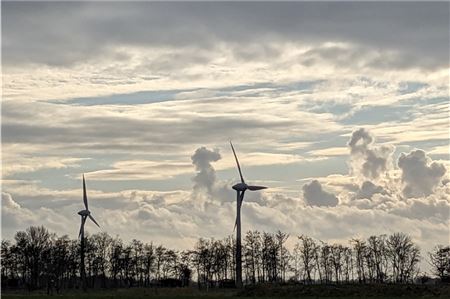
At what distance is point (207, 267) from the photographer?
16300 centimetres

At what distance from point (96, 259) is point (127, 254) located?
20.5 feet

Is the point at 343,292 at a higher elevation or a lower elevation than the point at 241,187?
lower

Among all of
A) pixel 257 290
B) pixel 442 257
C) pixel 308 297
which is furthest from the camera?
pixel 442 257

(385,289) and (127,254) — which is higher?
(127,254)

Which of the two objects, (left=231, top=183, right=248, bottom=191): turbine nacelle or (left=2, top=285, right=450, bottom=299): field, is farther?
(left=231, top=183, right=248, bottom=191): turbine nacelle

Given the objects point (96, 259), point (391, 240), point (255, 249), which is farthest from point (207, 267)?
point (391, 240)

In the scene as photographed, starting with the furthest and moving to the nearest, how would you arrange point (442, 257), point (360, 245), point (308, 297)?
point (360, 245), point (442, 257), point (308, 297)

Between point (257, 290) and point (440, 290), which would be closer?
point (440, 290)

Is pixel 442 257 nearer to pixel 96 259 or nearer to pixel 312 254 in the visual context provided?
pixel 312 254

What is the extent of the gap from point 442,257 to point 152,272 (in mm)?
53620

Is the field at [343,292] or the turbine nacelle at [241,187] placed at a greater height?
the turbine nacelle at [241,187]

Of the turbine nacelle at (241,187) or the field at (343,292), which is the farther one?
the turbine nacelle at (241,187)

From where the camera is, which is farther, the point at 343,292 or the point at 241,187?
the point at 241,187

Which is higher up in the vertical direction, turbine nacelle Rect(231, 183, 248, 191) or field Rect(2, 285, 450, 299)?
turbine nacelle Rect(231, 183, 248, 191)
